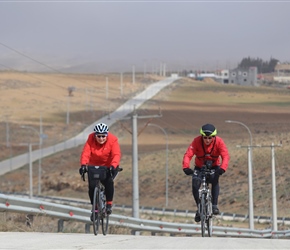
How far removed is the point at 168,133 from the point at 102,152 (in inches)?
2282

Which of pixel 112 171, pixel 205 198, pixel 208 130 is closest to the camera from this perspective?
pixel 112 171

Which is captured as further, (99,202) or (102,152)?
(99,202)

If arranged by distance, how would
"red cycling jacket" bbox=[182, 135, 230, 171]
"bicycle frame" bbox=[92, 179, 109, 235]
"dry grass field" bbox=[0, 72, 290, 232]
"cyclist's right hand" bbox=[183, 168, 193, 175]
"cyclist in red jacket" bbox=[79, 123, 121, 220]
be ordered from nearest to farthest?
"cyclist in red jacket" bbox=[79, 123, 121, 220] → "bicycle frame" bbox=[92, 179, 109, 235] → "red cycling jacket" bbox=[182, 135, 230, 171] → "cyclist's right hand" bbox=[183, 168, 193, 175] → "dry grass field" bbox=[0, 72, 290, 232]

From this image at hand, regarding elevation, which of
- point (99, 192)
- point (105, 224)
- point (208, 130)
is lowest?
point (105, 224)

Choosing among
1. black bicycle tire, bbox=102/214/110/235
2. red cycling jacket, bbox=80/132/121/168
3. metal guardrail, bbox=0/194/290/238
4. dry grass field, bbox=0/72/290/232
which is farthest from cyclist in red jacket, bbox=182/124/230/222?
dry grass field, bbox=0/72/290/232

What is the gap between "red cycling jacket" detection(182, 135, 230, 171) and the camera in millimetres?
16703

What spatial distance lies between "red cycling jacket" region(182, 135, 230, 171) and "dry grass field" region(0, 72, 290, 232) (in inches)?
574

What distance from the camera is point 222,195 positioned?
45094mm

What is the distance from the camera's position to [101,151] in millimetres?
16188

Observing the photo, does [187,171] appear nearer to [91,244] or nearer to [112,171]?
[112,171]

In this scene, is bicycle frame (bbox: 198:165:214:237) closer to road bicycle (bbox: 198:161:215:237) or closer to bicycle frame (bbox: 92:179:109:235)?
road bicycle (bbox: 198:161:215:237)

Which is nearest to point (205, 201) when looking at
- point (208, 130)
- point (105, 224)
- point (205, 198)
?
point (205, 198)

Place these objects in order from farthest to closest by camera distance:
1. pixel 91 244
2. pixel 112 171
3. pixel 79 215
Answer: pixel 79 215, pixel 112 171, pixel 91 244

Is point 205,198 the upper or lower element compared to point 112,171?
lower
